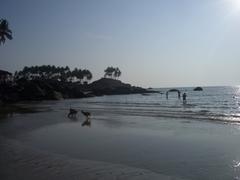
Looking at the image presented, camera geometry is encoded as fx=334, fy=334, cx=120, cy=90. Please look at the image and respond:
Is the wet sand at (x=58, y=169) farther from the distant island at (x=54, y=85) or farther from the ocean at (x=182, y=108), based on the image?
the distant island at (x=54, y=85)

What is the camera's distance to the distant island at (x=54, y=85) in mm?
91469

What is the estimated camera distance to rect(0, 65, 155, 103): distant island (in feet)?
300

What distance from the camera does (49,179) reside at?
9.19m

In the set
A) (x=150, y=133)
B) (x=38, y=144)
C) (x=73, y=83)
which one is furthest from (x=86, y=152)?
(x=73, y=83)

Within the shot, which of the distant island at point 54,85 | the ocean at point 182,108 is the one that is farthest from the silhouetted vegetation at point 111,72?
the ocean at point 182,108

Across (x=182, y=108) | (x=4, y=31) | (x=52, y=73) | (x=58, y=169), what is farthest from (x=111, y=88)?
(x=58, y=169)

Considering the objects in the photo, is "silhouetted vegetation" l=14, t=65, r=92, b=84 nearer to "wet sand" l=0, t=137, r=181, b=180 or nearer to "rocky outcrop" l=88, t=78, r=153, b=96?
"rocky outcrop" l=88, t=78, r=153, b=96

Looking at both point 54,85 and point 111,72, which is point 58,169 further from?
point 111,72

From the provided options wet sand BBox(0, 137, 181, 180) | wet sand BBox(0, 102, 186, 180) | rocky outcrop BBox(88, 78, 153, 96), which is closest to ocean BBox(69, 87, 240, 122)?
wet sand BBox(0, 102, 186, 180)

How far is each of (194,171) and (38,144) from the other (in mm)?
8418

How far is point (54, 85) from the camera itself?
111688mm

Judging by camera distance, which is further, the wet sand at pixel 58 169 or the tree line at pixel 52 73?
the tree line at pixel 52 73

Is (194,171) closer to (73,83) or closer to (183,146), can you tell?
(183,146)

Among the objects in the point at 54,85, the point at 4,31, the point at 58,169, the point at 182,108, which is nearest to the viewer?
the point at 58,169
